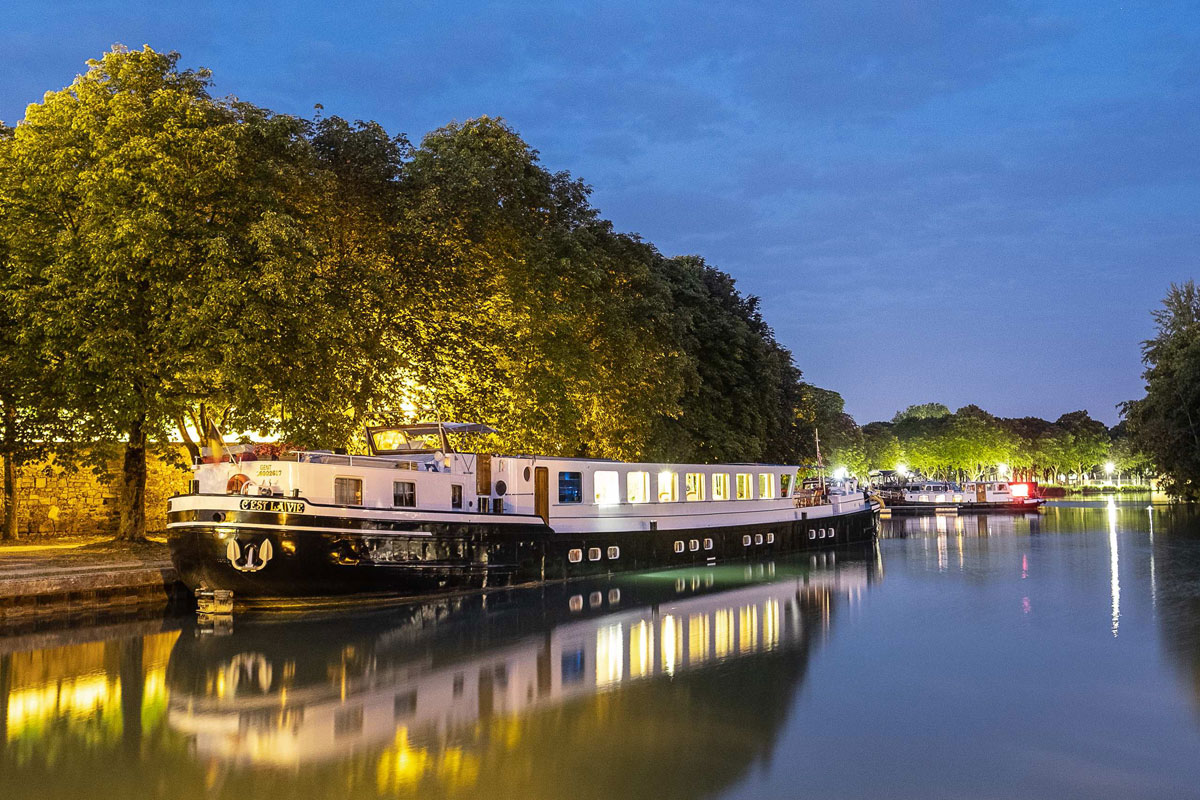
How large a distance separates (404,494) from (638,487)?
9895mm

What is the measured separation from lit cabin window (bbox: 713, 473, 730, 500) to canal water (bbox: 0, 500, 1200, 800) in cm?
896

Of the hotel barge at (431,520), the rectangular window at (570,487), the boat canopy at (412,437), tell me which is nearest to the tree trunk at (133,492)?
the hotel barge at (431,520)

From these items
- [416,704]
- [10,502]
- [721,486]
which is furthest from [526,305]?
[416,704]

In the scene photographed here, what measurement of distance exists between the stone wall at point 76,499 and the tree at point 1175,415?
5447cm

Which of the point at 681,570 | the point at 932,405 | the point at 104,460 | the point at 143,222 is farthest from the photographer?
the point at 932,405

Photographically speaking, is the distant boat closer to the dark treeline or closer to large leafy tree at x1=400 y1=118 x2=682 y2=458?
large leafy tree at x1=400 y1=118 x2=682 y2=458

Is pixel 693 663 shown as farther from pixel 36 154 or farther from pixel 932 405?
pixel 932 405

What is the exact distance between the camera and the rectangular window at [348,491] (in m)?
22.2

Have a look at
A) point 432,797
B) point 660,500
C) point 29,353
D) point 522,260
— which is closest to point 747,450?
point 660,500

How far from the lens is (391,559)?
22.4 m

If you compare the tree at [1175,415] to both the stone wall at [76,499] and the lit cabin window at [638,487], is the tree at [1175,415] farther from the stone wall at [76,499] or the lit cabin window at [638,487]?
the stone wall at [76,499]

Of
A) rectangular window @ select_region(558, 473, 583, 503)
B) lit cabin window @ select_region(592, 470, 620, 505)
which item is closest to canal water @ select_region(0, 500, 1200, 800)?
rectangular window @ select_region(558, 473, 583, 503)

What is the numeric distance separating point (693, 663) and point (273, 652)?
7.89 metres

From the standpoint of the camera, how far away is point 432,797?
996 centimetres
